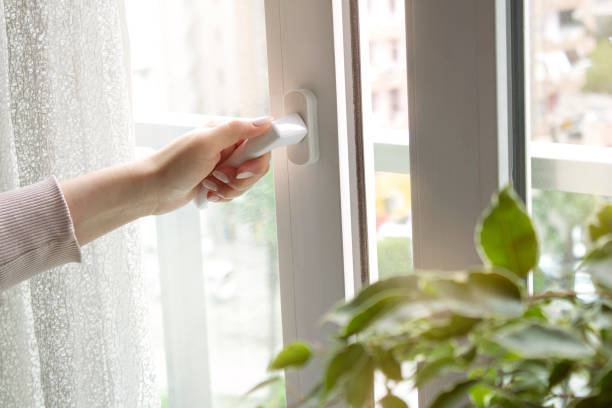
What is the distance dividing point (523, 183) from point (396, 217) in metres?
0.17

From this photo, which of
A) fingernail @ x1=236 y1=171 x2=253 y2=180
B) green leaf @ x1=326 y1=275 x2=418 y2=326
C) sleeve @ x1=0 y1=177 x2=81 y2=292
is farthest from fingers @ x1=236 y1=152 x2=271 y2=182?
green leaf @ x1=326 y1=275 x2=418 y2=326

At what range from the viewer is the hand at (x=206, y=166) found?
30.6 inches

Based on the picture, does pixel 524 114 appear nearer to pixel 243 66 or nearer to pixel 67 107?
pixel 243 66

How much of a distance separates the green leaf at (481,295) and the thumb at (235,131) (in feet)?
1.52

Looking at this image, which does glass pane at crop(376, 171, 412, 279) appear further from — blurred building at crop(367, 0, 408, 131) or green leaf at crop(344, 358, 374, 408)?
green leaf at crop(344, 358, 374, 408)

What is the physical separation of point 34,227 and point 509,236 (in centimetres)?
60

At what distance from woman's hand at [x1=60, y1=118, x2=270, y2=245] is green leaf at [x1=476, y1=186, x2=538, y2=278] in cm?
43

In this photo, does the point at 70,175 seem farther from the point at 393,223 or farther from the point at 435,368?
the point at 435,368

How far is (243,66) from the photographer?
35.4 inches

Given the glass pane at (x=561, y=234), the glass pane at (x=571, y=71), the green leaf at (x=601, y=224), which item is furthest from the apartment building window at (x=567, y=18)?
the green leaf at (x=601, y=224)

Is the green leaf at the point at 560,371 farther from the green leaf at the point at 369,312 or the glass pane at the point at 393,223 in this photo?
the glass pane at the point at 393,223

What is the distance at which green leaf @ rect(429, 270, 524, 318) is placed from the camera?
32cm

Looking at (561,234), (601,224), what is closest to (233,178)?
(561,234)

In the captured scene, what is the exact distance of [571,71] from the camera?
70cm
